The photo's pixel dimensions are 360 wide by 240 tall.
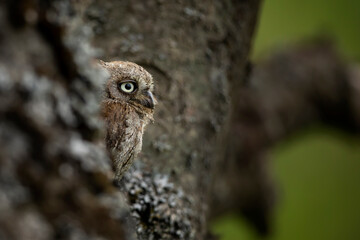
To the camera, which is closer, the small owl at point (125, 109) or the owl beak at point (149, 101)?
the small owl at point (125, 109)

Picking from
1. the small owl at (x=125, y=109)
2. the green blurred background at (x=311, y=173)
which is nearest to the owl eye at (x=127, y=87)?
→ the small owl at (x=125, y=109)

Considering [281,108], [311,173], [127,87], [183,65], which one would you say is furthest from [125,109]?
[311,173]

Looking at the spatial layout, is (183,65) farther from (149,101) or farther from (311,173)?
(311,173)

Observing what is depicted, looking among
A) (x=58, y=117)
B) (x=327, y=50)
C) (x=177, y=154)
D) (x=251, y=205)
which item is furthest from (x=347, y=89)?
(x=58, y=117)

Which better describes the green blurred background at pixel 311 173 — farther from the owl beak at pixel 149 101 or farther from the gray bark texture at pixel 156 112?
the owl beak at pixel 149 101

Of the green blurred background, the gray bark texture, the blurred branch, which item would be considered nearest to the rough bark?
the gray bark texture

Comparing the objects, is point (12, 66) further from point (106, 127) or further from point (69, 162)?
point (106, 127)
